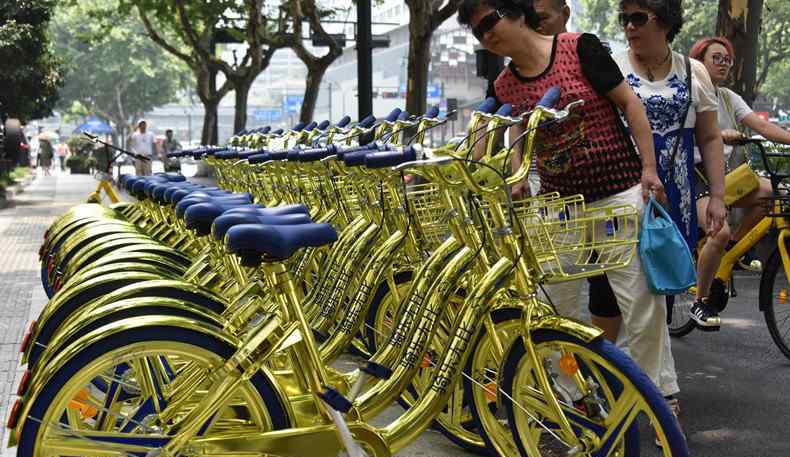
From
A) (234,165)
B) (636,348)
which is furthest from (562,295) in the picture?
(234,165)

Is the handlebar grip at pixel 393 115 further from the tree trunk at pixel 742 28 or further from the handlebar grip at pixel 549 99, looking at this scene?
the tree trunk at pixel 742 28

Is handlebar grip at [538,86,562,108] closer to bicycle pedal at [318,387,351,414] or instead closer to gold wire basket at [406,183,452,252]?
gold wire basket at [406,183,452,252]

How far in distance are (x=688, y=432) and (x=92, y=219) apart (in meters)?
3.64

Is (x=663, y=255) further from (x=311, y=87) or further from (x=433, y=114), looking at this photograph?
(x=311, y=87)

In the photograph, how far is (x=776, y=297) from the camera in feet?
21.1

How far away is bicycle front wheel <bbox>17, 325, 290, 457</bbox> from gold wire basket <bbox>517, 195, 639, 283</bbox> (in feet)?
3.44

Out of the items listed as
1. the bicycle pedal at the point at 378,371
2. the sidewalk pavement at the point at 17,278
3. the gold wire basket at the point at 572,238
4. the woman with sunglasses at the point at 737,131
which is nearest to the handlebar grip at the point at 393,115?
the gold wire basket at the point at 572,238

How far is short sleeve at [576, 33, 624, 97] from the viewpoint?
432cm

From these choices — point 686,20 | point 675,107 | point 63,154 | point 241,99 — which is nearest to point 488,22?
point 675,107

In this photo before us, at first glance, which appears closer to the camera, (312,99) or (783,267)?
(783,267)

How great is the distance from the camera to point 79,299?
434 cm

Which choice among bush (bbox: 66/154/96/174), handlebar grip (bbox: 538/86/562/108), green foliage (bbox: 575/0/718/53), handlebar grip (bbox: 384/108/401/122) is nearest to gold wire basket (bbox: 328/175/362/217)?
handlebar grip (bbox: 384/108/401/122)

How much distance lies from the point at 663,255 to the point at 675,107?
0.89 metres

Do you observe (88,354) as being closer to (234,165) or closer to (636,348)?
(636,348)
